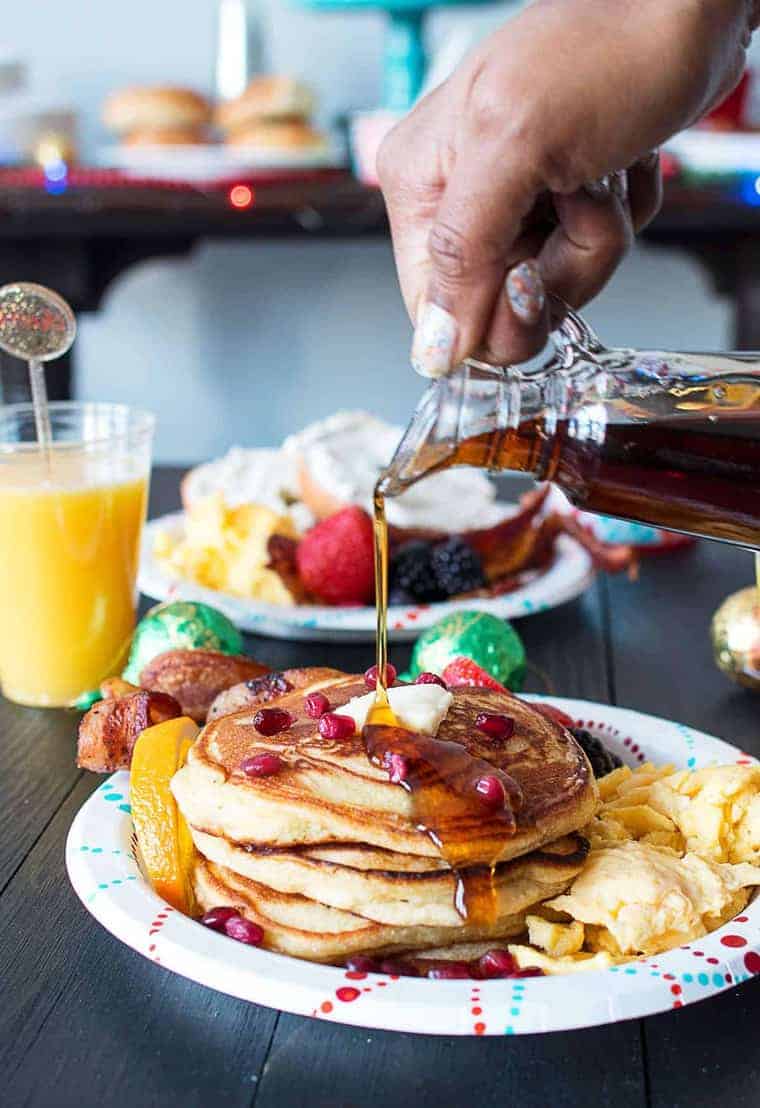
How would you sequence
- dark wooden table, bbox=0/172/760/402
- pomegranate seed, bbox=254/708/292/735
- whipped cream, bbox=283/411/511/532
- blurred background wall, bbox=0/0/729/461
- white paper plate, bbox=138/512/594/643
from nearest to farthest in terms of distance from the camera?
pomegranate seed, bbox=254/708/292/735
white paper plate, bbox=138/512/594/643
whipped cream, bbox=283/411/511/532
dark wooden table, bbox=0/172/760/402
blurred background wall, bbox=0/0/729/461

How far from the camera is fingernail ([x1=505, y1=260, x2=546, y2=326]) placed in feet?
3.12

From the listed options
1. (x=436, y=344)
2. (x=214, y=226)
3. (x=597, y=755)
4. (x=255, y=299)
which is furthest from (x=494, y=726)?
(x=255, y=299)

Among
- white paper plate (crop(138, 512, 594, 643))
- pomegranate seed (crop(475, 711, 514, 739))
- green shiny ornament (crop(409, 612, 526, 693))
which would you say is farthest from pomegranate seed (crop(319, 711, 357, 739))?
white paper plate (crop(138, 512, 594, 643))

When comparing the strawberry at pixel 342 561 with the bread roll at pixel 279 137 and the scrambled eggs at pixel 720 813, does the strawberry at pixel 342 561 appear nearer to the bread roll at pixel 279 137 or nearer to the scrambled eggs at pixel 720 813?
the scrambled eggs at pixel 720 813

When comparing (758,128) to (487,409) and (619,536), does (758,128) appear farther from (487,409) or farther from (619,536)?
(487,409)

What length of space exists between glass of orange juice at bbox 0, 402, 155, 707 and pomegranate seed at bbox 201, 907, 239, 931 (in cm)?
62

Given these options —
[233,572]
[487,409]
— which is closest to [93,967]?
[487,409]

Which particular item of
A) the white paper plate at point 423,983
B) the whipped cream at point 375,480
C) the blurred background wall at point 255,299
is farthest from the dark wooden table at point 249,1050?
the blurred background wall at point 255,299

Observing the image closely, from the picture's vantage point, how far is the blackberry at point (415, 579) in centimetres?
179

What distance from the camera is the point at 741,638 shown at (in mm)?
1490

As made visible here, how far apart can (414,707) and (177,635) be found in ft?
1.68

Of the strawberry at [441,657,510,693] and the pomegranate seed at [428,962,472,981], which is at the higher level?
the strawberry at [441,657,510,693]

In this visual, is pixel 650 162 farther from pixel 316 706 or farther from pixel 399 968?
pixel 399 968

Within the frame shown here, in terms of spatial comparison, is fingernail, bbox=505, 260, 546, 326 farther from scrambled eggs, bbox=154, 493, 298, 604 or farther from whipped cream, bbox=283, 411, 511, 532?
whipped cream, bbox=283, 411, 511, 532
